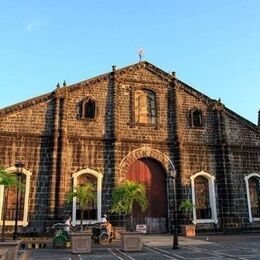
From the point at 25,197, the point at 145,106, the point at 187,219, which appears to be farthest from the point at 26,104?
the point at 187,219

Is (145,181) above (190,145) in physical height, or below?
below

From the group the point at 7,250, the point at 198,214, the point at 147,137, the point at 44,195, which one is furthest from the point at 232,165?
the point at 7,250

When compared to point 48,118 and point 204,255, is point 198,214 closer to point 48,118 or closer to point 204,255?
point 204,255

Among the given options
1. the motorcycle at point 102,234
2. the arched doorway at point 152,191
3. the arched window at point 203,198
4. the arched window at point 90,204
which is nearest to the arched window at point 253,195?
the arched window at point 203,198

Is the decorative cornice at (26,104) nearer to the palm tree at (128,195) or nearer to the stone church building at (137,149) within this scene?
the stone church building at (137,149)

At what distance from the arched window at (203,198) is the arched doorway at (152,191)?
77.6 inches

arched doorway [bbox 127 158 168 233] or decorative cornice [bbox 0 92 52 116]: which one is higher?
decorative cornice [bbox 0 92 52 116]

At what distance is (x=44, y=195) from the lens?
64.4ft

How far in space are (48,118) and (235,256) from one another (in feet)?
44.8

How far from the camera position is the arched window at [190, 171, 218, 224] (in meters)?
22.0

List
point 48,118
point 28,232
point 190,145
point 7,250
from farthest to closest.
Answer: point 190,145, point 48,118, point 28,232, point 7,250

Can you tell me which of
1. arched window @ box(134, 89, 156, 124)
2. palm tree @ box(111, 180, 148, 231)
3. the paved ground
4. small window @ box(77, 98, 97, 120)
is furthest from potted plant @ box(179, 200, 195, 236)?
small window @ box(77, 98, 97, 120)

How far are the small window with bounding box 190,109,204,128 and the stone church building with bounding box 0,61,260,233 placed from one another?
69 millimetres

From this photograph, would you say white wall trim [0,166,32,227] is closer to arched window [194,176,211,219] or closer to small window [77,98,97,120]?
small window [77,98,97,120]
